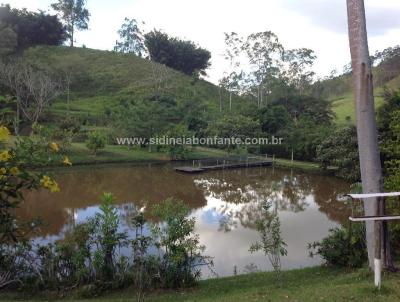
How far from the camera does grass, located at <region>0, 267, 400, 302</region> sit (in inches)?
146

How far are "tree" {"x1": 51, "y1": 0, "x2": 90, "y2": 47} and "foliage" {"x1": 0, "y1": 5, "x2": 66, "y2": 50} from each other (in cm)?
356

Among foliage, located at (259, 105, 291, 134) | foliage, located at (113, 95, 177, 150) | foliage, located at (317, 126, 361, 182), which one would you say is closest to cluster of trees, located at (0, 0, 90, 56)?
foliage, located at (113, 95, 177, 150)

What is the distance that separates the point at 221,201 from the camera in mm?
15000

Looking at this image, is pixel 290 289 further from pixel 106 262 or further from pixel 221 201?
pixel 221 201

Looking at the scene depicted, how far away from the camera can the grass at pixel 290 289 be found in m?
3.71

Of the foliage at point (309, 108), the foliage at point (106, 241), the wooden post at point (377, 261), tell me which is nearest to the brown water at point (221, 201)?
the foliage at point (106, 241)

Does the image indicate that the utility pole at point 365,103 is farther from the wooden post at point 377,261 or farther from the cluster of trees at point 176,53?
the cluster of trees at point 176,53

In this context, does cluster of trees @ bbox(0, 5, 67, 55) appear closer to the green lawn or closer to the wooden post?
the green lawn

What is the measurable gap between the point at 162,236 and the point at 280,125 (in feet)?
76.2

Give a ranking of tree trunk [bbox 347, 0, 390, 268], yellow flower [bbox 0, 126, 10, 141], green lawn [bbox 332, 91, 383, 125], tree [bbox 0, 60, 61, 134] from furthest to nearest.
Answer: green lawn [bbox 332, 91, 383, 125]
tree [bbox 0, 60, 61, 134]
tree trunk [bbox 347, 0, 390, 268]
yellow flower [bbox 0, 126, 10, 141]

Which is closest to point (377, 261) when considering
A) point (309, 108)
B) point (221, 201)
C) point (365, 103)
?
point (365, 103)

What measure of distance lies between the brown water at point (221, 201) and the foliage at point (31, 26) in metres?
34.5

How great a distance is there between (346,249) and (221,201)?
28.6 ft

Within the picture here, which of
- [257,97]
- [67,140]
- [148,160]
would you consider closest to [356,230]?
[67,140]
